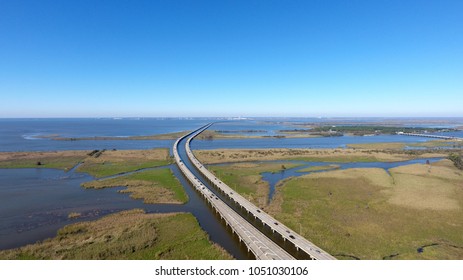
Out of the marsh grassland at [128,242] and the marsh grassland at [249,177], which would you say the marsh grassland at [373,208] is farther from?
the marsh grassland at [128,242]

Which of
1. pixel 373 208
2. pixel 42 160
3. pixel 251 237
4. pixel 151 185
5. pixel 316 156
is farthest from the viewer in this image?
pixel 316 156

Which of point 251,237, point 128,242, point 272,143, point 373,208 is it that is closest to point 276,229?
point 251,237

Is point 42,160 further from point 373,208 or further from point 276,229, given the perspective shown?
point 373,208

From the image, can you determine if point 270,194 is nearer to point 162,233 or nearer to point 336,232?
point 336,232

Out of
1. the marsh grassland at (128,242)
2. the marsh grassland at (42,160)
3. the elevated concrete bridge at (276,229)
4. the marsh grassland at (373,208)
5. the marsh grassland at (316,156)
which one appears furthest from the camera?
the marsh grassland at (316,156)

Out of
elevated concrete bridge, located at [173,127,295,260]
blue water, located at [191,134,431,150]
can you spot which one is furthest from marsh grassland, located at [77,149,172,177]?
elevated concrete bridge, located at [173,127,295,260]

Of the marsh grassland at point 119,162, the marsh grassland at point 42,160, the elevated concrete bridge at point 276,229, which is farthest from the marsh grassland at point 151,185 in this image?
the marsh grassland at point 42,160

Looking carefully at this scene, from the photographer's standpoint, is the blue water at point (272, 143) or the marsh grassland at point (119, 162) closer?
the marsh grassland at point (119, 162)

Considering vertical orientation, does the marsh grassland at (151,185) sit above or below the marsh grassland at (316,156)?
below
